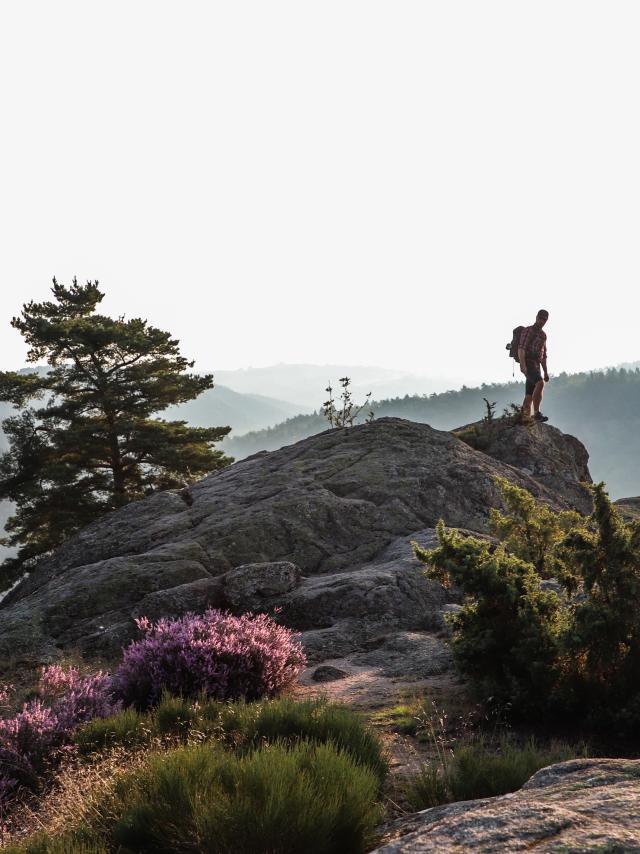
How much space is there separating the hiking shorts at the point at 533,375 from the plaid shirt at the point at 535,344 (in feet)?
0.72

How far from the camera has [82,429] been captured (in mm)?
25844

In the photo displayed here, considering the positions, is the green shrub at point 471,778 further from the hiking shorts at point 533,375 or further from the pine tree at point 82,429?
the pine tree at point 82,429

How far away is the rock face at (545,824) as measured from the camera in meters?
2.21

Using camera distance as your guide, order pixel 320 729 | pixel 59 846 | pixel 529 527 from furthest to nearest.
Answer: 1. pixel 529 527
2. pixel 320 729
3. pixel 59 846

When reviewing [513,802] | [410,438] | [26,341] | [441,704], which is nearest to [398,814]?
[513,802]

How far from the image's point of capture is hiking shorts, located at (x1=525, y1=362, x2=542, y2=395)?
20.2 metres

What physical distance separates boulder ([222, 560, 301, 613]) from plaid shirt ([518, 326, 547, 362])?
12.0 metres

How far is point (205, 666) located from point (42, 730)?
5.88ft

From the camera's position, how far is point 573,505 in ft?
59.4

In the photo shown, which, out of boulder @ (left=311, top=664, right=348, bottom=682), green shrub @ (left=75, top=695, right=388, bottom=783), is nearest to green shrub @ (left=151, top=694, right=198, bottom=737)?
green shrub @ (left=75, top=695, right=388, bottom=783)

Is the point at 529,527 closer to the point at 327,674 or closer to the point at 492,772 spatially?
the point at 327,674

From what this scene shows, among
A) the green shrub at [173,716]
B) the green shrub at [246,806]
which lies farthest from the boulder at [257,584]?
the green shrub at [246,806]

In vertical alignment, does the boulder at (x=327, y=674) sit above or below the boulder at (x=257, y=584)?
below

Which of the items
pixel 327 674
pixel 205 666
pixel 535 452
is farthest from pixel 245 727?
pixel 535 452
